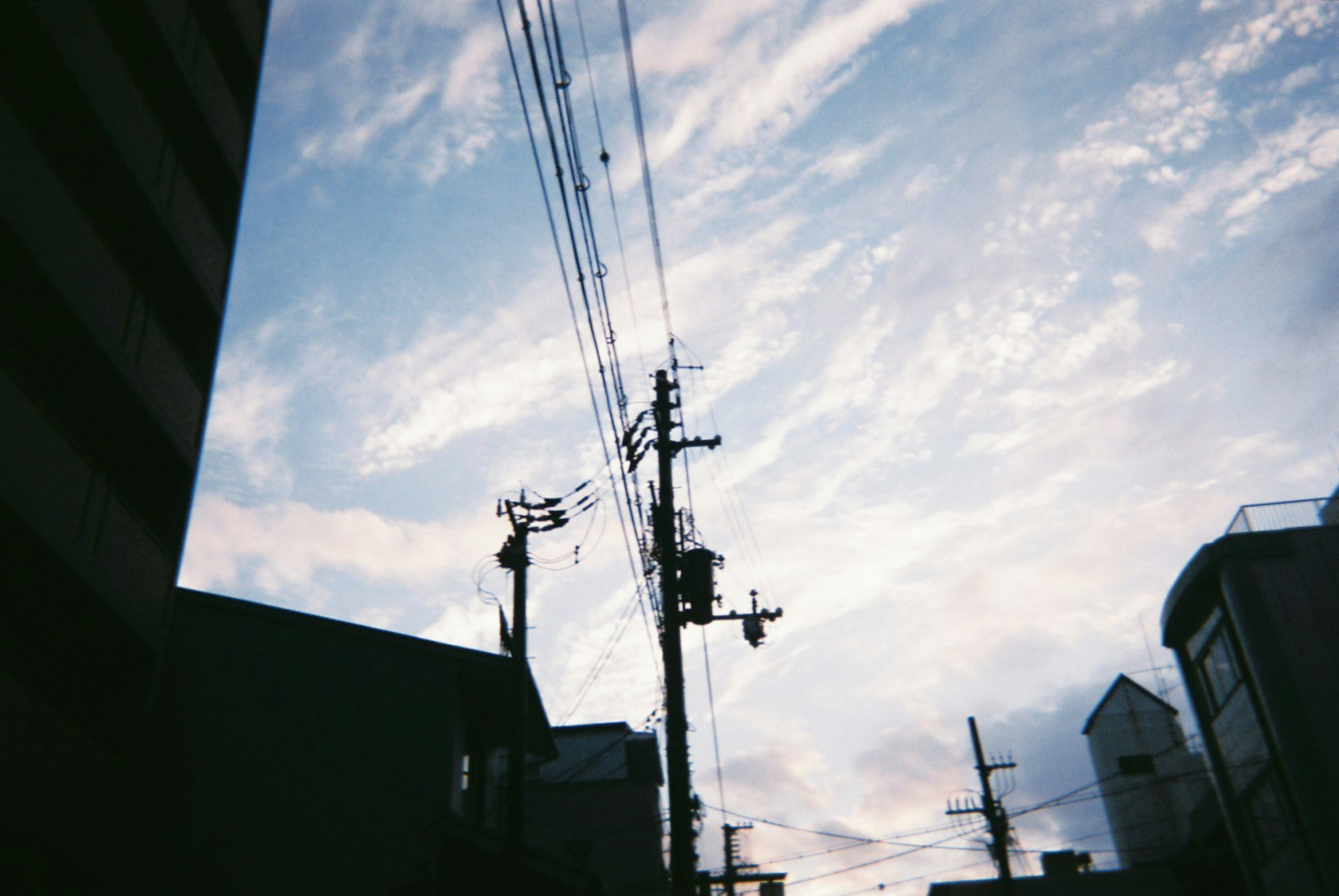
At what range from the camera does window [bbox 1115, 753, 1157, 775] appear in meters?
42.4

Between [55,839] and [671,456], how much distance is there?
11820 millimetres

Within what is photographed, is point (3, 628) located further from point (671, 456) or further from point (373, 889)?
point (671, 456)

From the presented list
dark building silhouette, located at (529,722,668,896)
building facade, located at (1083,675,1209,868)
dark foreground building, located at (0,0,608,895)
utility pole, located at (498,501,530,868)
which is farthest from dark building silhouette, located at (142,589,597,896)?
building facade, located at (1083,675,1209,868)

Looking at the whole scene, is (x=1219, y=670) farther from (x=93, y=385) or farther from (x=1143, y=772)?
(x=93, y=385)

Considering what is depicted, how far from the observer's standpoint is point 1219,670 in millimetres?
23531

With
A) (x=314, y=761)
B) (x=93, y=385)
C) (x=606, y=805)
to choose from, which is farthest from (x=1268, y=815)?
(x=93, y=385)

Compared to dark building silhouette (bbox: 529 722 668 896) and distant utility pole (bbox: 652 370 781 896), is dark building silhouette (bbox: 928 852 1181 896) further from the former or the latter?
distant utility pole (bbox: 652 370 781 896)

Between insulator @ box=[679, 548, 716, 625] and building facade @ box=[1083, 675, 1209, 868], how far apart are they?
2747cm

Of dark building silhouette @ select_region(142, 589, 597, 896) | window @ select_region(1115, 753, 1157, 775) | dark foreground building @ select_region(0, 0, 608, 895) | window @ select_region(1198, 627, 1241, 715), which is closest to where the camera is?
dark foreground building @ select_region(0, 0, 608, 895)

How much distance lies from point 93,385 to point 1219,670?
24532mm

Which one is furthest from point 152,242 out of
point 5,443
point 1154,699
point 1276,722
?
point 1154,699

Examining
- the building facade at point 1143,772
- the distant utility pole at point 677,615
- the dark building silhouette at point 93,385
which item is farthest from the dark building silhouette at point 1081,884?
the dark building silhouette at point 93,385

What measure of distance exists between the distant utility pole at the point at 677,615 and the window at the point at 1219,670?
10.8 metres

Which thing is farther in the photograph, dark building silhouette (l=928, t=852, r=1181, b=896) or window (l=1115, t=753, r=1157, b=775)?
window (l=1115, t=753, r=1157, b=775)
